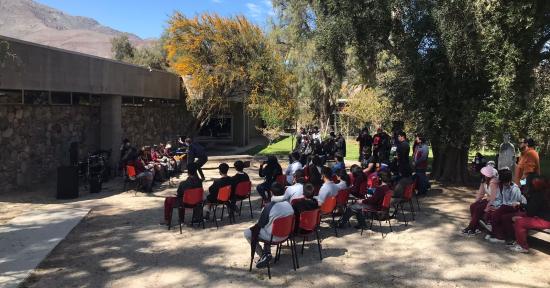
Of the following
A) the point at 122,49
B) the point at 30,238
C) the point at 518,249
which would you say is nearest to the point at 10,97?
the point at 30,238

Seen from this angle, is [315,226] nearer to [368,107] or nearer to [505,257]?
[505,257]

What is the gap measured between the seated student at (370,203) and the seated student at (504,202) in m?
1.78

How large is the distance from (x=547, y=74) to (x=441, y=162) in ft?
12.4

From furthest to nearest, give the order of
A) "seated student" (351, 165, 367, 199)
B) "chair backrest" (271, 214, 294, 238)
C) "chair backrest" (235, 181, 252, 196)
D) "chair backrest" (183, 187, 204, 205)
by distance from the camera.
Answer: "seated student" (351, 165, 367, 199)
"chair backrest" (235, 181, 252, 196)
"chair backrest" (183, 187, 204, 205)
"chair backrest" (271, 214, 294, 238)

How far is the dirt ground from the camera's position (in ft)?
19.6

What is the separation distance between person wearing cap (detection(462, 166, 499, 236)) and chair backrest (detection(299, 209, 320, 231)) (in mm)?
3140

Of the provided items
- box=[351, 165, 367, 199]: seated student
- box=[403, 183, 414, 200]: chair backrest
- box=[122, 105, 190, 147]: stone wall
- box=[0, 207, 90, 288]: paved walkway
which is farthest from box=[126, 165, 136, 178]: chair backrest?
box=[403, 183, 414, 200]: chair backrest

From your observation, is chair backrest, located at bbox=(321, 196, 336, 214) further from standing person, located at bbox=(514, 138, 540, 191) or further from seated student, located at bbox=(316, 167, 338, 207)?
standing person, located at bbox=(514, 138, 540, 191)

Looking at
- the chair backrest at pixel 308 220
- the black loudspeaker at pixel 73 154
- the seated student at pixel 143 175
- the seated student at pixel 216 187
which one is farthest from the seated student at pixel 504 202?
the black loudspeaker at pixel 73 154

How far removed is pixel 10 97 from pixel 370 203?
359 inches

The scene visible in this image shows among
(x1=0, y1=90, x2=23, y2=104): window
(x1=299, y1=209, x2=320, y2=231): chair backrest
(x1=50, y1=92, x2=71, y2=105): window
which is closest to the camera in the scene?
(x1=299, y1=209, x2=320, y2=231): chair backrest

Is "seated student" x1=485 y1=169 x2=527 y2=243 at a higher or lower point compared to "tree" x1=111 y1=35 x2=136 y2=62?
lower

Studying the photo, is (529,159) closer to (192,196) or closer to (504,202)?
(504,202)

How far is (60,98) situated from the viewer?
532 inches
